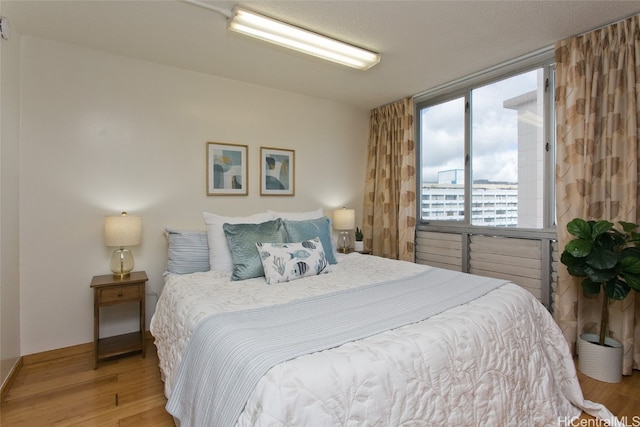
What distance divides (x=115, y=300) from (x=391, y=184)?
3.08 m

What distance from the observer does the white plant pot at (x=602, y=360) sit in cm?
208

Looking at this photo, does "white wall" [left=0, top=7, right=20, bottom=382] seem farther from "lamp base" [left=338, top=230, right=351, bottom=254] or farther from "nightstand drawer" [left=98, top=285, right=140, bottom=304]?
"lamp base" [left=338, top=230, right=351, bottom=254]

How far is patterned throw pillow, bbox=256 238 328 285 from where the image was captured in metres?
2.16

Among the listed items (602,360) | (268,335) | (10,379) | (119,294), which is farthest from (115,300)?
(602,360)

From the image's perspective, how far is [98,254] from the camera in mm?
2605

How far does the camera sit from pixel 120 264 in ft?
8.27

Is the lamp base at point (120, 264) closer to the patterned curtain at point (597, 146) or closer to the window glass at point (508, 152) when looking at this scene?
the window glass at point (508, 152)

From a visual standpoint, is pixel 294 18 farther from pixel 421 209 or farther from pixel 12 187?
pixel 421 209

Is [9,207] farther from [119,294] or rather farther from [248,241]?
[248,241]

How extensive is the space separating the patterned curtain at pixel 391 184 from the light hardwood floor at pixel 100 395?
6.50 ft

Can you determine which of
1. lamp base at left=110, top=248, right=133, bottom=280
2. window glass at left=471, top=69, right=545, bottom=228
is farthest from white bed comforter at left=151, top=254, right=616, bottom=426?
window glass at left=471, top=69, right=545, bottom=228

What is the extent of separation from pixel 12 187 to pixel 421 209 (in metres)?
3.83

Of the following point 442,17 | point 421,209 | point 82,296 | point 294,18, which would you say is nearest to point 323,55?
point 294,18

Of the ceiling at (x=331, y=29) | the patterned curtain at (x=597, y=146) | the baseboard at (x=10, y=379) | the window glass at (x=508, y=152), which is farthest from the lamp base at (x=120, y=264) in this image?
the patterned curtain at (x=597, y=146)
